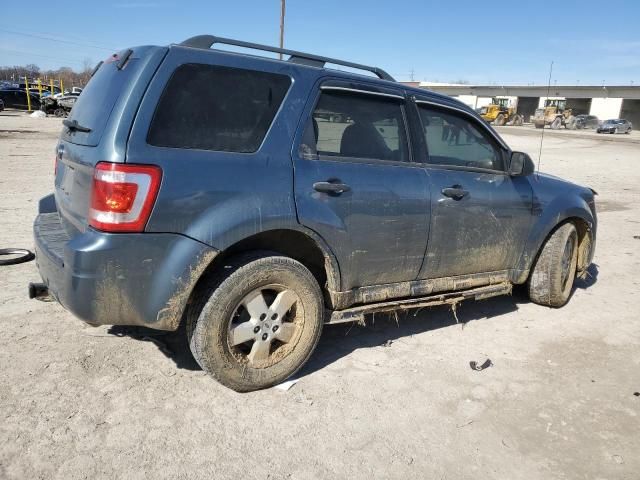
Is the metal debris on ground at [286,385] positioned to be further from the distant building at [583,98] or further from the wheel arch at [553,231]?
the distant building at [583,98]

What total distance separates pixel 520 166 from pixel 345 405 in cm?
251

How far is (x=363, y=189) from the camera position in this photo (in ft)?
11.5

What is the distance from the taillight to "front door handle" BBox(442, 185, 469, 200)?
2116 mm

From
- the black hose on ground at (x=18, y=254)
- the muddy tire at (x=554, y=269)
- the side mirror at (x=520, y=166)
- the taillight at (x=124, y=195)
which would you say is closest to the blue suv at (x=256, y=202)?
the taillight at (x=124, y=195)

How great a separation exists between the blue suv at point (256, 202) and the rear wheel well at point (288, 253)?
0.01 meters

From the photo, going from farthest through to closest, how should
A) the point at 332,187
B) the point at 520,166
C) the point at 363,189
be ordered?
the point at 520,166
the point at 363,189
the point at 332,187

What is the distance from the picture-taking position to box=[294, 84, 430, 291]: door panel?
336 cm

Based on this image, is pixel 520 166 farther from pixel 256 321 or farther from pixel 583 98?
pixel 583 98

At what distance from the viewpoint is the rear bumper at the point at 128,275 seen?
9.13 feet

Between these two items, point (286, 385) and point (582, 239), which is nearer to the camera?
point (286, 385)

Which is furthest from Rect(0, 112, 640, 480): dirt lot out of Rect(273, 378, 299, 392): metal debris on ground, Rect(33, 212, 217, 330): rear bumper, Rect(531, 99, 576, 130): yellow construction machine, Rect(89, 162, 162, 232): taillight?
Rect(531, 99, 576, 130): yellow construction machine

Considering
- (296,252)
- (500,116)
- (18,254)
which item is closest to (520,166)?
(296,252)

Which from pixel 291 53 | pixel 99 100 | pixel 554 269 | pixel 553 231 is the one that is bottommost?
pixel 554 269

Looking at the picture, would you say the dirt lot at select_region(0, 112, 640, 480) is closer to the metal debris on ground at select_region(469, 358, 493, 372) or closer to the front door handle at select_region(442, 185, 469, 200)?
the metal debris on ground at select_region(469, 358, 493, 372)
